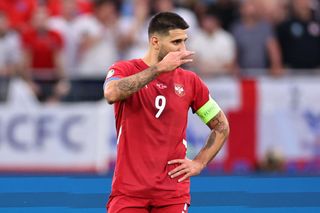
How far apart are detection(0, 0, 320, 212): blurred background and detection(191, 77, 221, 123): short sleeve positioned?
696cm

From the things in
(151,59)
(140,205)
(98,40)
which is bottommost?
(140,205)

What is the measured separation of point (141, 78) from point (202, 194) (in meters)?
3.02

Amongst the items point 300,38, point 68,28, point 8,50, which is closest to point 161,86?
point 8,50

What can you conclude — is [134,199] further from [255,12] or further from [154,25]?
[255,12]

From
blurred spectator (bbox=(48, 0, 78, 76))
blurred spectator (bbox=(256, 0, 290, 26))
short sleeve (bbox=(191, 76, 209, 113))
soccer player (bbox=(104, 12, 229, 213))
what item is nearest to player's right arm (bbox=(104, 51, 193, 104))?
soccer player (bbox=(104, 12, 229, 213))

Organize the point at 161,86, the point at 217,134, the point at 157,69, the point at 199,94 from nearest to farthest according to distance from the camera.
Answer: the point at 157,69 → the point at 161,86 → the point at 199,94 → the point at 217,134

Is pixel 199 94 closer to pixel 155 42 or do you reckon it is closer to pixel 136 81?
pixel 155 42

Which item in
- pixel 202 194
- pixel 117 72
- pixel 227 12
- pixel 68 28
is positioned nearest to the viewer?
pixel 117 72

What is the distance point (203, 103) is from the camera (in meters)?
6.69

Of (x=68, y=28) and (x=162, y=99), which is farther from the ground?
(x=68, y=28)

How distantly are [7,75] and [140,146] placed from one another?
26.1 ft

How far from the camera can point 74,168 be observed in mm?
14055

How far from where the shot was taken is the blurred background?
13992mm

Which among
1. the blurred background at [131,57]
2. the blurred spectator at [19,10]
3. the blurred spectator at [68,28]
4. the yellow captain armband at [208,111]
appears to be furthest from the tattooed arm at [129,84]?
the blurred spectator at [19,10]
